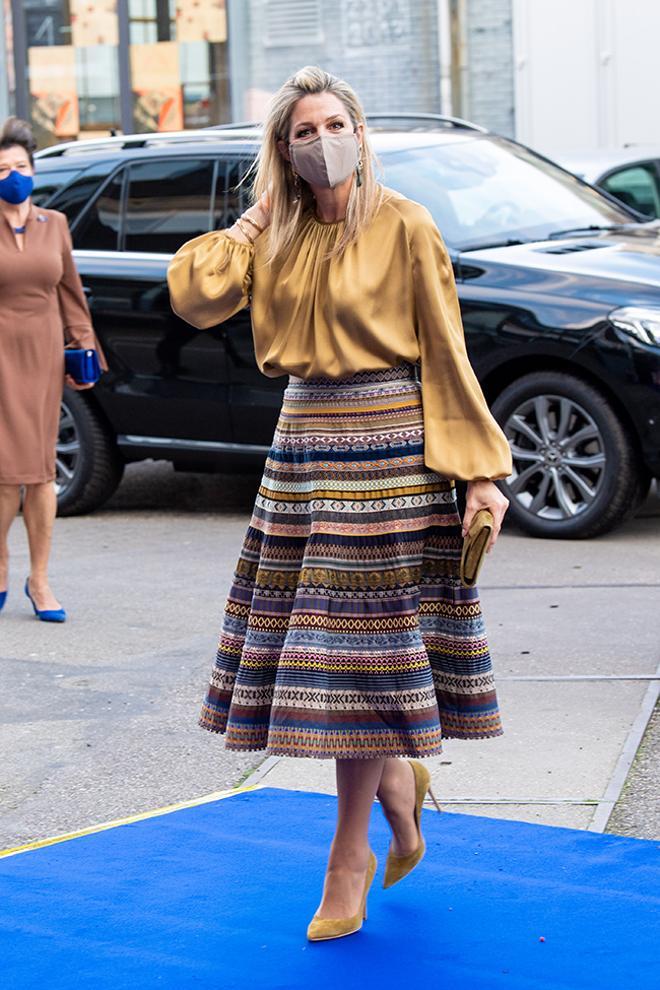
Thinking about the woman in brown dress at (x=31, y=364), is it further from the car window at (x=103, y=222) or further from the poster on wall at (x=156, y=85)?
the poster on wall at (x=156, y=85)

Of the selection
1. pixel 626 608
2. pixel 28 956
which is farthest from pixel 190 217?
pixel 28 956

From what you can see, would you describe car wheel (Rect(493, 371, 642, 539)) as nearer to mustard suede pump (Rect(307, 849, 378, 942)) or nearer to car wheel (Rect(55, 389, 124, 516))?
car wheel (Rect(55, 389, 124, 516))

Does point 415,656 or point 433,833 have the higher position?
point 415,656

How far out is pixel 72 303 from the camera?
280 inches

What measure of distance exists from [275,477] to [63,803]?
4.81 feet

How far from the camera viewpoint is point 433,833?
14.4ft

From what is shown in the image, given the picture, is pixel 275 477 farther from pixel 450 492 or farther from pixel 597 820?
pixel 597 820

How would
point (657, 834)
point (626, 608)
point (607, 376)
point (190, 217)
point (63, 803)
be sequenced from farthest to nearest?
point (190, 217) < point (607, 376) < point (626, 608) < point (63, 803) < point (657, 834)

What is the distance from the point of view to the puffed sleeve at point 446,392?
364 centimetres

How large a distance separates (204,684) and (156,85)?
14.7 meters

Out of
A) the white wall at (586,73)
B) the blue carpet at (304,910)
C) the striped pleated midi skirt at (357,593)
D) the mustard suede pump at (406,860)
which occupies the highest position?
the white wall at (586,73)

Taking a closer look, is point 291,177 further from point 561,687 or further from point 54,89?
point 54,89

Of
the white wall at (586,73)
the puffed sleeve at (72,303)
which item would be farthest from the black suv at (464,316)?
the white wall at (586,73)

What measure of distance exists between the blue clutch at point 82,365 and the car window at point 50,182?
8.85 feet
